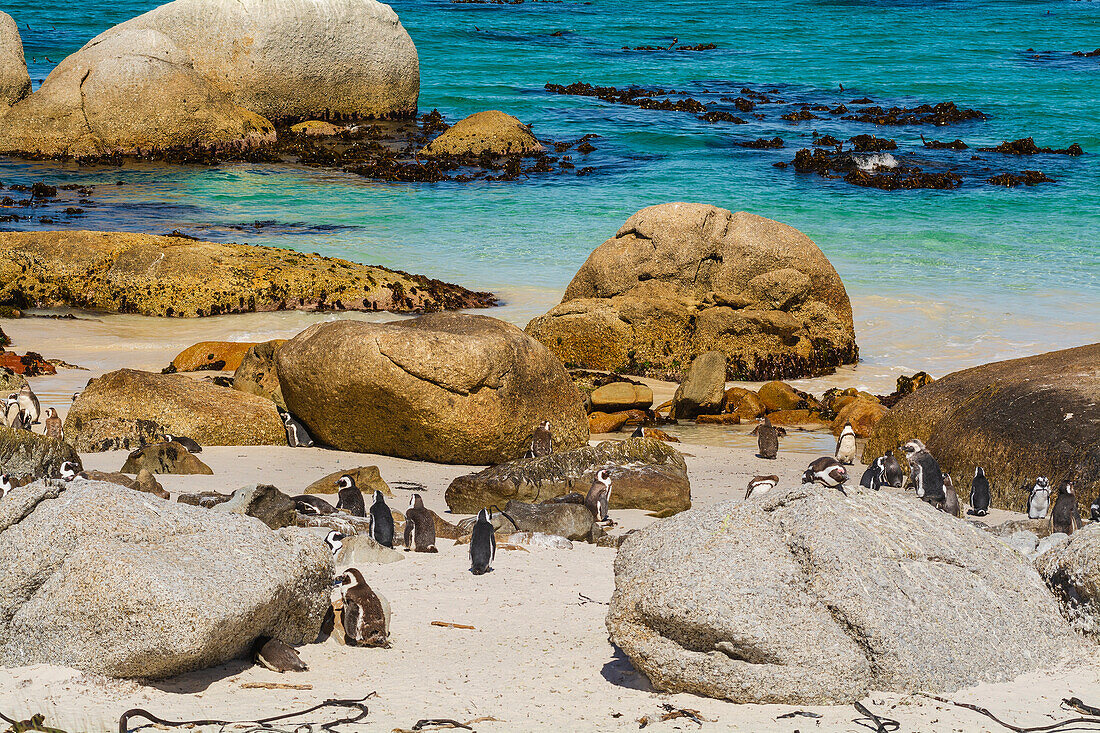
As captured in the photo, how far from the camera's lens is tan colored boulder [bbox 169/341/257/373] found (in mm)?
11781

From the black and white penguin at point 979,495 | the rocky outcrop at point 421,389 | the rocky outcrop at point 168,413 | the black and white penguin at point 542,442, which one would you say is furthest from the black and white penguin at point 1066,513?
the rocky outcrop at point 168,413

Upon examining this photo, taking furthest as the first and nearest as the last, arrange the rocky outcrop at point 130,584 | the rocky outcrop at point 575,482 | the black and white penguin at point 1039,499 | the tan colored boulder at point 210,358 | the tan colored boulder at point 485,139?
the tan colored boulder at point 485,139 < the tan colored boulder at point 210,358 < the rocky outcrop at point 575,482 < the black and white penguin at point 1039,499 < the rocky outcrop at point 130,584

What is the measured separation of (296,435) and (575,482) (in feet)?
7.84

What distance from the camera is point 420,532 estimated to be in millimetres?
6555

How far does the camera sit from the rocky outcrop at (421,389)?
344 inches

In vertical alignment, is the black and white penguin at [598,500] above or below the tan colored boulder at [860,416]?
above

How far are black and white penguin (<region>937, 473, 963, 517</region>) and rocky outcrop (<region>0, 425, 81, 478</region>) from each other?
5585 mm

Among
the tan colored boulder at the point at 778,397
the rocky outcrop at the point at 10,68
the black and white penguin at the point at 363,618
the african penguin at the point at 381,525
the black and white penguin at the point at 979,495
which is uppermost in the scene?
the rocky outcrop at the point at 10,68

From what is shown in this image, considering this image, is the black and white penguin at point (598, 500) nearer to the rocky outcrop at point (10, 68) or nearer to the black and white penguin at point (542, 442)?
the black and white penguin at point (542, 442)

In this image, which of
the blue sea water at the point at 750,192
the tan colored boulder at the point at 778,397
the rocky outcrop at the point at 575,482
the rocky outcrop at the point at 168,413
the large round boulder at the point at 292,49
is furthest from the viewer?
the large round boulder at the point at 292,49

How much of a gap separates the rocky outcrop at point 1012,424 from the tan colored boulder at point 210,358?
623 cm

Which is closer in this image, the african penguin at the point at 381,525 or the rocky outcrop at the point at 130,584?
the rocky outcrop at the point at 130,584

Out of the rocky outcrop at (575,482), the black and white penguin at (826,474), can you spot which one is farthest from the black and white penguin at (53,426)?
the black and white penguin at (826,474)

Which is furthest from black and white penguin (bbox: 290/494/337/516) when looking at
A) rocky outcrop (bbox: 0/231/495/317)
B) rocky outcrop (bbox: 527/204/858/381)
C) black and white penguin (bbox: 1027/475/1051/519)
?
rocky outcrop (bbox: 0/231/495/317)
